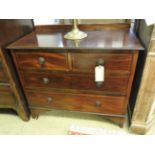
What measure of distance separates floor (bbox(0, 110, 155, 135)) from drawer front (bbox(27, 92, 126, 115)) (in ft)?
0.59

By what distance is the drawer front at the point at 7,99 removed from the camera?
1371 millimetres

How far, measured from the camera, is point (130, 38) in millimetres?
1113

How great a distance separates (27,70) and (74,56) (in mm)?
424

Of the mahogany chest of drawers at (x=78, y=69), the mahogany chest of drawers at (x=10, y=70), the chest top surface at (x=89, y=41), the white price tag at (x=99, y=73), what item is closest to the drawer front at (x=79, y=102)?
the mahogany chest of drawers at (x=78, y=69)

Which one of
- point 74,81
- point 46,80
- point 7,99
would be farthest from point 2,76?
point 74,81

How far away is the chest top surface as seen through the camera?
1.00 meters

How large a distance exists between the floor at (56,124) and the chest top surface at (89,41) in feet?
2.52

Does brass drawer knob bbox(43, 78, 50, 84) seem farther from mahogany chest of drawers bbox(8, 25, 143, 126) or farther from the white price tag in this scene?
the white price tag

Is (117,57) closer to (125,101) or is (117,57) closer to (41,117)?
(125,101)

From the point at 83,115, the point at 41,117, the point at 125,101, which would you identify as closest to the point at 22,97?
the point at 41,117

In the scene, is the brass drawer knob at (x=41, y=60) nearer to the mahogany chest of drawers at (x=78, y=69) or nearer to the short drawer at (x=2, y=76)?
the mahogany chest of drawers at (x=78, y=69)

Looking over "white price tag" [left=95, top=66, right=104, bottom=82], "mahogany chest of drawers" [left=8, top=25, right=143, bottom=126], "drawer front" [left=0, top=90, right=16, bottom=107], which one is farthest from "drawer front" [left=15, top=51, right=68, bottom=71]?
"drawer front" [left=0, top=90, right=16, bottom=107]

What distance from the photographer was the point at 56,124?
149cm
